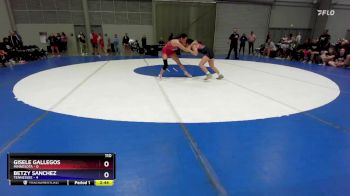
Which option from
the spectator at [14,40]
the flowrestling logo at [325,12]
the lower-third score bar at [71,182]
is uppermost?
the flowrestling logo at [325,12]

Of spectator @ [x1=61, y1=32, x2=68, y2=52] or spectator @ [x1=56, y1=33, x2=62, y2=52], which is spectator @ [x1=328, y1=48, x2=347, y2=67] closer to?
spectator @ [x1=61, y1=32, x2=68, y2=52]

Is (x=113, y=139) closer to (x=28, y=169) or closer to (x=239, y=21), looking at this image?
(x=28, y=169)

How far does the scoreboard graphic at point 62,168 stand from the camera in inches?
56.7

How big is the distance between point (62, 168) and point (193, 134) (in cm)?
231

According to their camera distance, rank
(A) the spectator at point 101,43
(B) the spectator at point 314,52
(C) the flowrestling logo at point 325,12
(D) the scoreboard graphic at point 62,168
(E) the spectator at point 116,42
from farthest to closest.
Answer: (C) the flowrestling logo at point 325,12, (E) the spectator at point 116,42, (A) the spectator at point 101,43, (B) the spectator at point 314,52, (D) the scoreboard graphic at point 62,168

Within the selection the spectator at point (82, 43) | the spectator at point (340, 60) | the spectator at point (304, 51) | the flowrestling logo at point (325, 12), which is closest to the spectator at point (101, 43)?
the spectator at point (82, 43)

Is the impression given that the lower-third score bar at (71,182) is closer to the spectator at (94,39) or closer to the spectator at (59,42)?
the spectator at (94,39)

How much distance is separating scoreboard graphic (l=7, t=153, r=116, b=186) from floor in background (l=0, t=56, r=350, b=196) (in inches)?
34.6

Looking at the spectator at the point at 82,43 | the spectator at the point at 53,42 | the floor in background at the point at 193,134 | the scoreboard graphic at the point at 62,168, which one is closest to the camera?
the scoreboard graphic at the point at 62,168

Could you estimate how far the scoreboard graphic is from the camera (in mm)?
1439

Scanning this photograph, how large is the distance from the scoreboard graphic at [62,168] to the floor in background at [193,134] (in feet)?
2.89

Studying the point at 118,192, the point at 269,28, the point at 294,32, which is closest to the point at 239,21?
the point at 269,28

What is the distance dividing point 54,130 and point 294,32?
23.4 m

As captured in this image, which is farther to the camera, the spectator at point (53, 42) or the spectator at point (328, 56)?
the spectator at point (53, 42)
